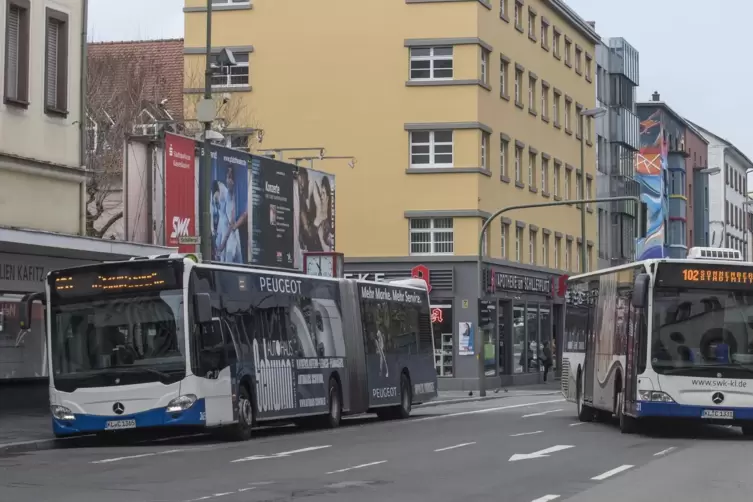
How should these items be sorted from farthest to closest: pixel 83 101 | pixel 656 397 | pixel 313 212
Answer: pixel 313 212 → pixel 83 101 → pixel 656 397

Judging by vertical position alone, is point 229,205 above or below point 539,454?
above

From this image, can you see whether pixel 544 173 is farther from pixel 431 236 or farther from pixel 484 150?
pixel 431 236

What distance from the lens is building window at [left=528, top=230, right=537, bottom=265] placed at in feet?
222

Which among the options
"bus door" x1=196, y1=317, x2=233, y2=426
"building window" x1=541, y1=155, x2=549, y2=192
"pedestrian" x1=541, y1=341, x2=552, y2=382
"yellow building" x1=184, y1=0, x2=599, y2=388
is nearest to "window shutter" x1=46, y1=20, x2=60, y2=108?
"bus door" x1=196, y1=317, x2=233, y2=426

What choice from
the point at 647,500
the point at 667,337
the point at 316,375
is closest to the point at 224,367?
the point at 316,375

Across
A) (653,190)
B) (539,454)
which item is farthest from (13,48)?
(653,190)

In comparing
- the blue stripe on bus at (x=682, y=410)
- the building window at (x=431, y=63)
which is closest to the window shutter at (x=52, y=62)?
the blue stripe on bus at (x=682, y=410)

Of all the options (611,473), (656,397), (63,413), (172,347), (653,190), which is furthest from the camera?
(653,190)

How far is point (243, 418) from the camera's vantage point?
84.7 ft

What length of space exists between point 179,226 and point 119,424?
48.3 ft

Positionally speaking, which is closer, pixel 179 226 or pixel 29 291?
pixel 29 291

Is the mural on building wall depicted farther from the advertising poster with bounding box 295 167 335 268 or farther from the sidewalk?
the sidewalk

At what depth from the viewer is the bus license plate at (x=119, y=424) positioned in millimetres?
24000

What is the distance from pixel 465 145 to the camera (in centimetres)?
5878
